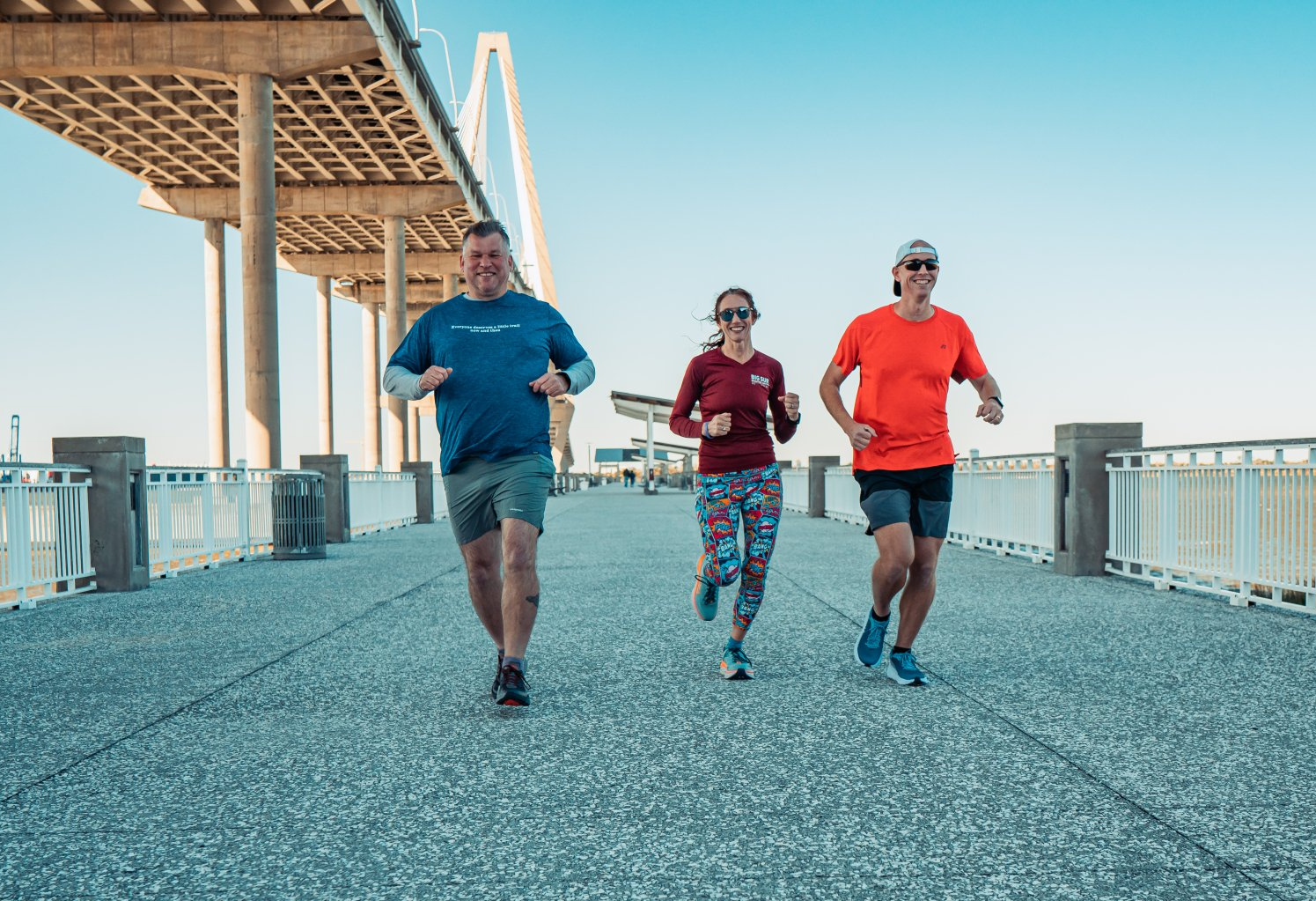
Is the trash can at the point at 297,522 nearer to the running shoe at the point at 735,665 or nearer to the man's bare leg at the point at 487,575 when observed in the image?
the man's bare leg at the point at 487,575

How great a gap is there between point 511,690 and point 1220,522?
20.3 ft

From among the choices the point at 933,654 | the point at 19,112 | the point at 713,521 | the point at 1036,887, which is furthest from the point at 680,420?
the point at 19,112

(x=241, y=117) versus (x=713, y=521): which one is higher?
(x=241, y=117)

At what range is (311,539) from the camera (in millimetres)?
13766

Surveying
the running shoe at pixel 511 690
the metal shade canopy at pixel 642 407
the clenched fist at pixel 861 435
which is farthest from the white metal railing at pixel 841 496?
the metal shade canopy at pixel 642 407

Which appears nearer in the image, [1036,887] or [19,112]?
[1036,887]

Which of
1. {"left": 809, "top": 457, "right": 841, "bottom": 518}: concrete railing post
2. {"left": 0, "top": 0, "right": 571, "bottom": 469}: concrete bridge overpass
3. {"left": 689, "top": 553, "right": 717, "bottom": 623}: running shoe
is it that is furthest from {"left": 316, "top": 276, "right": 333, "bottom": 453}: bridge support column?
{"left": 689, "top": 553, "right": 717, "bottom": 623}: running shoe

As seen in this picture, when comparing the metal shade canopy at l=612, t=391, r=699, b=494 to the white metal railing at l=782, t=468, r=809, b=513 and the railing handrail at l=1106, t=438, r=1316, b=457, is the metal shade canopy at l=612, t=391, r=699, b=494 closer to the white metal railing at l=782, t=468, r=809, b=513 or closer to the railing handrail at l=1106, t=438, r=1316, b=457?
the white metal railing at l=782, t=468, r=809, b=513

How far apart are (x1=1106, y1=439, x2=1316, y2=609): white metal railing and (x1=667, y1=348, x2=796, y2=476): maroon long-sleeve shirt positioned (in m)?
4.23

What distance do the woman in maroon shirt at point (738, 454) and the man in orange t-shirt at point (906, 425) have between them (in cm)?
33

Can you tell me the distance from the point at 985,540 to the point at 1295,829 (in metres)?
11.3

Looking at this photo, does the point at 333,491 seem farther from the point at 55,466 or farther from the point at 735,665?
the point at 735,665

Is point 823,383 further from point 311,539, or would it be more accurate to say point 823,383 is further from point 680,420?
point 311,539

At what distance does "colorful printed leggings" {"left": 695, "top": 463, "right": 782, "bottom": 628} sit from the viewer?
4.96m
